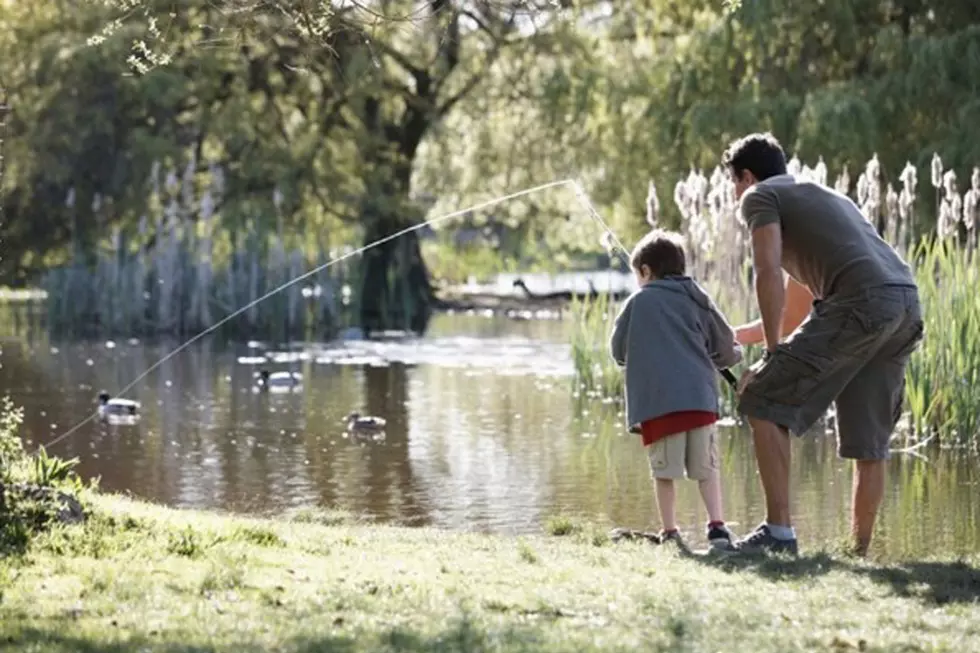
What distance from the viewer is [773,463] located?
767cm

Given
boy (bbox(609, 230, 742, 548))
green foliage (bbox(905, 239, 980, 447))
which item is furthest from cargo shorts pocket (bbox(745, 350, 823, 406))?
green foliage (bbox(905, 239, 980, 447))

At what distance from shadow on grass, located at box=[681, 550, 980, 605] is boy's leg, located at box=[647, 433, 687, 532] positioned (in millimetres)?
578

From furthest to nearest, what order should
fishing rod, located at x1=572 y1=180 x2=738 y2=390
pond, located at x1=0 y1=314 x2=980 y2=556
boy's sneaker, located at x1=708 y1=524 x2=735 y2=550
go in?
pond, located at x1=0 y1=314 x2=980 y2=556, fishing rod, located at x1=572 y1=180 x2=738 y2=390, boy's sneaker, located at x1=708 y1=524 x2=735 y2=550

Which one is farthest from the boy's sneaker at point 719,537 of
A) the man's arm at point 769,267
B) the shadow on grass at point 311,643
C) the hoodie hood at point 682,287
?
the shadow on grass at point 311,643

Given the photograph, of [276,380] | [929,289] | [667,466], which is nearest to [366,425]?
[929,289]

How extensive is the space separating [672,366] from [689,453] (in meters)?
0.39

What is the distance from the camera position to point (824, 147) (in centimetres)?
2298

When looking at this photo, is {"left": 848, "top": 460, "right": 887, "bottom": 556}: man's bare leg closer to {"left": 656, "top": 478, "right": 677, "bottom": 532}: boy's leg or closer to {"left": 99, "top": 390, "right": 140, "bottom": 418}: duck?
{"left": 656, "top": 478, "right": 677, "bottom": 532}: boy's leg

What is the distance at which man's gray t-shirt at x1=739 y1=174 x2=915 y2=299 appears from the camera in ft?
24.4

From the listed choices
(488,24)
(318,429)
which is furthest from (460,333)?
(318,429)

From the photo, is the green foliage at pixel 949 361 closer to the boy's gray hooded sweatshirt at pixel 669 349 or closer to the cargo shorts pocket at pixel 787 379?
the boy's gray hooded sweatshirt at pixel 669 349

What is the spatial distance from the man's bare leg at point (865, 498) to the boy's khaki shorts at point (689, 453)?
606mm

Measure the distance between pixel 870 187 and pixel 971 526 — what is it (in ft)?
15.4

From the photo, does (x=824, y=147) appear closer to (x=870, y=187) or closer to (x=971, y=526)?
(x=870, y=187)
